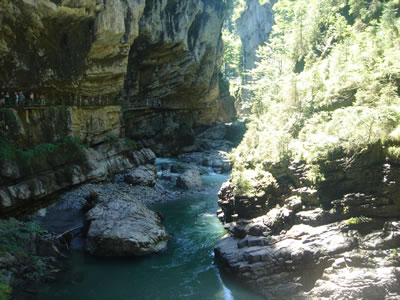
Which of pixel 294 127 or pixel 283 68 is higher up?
pixel 283 68

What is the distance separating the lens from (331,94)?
17.8 meters

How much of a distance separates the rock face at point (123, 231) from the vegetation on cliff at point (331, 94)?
5.52m

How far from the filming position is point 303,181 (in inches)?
602

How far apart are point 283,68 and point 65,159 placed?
18999 mm

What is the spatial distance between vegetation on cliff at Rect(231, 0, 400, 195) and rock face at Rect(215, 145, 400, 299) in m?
0.75

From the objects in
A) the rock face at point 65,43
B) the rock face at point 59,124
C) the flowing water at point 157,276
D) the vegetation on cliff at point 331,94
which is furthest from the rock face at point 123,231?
the rock face at point 65,43

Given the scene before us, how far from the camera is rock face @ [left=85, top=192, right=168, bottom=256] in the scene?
51.9 feet

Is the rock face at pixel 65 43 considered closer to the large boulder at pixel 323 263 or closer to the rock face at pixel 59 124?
the rock face at pixel 59 124

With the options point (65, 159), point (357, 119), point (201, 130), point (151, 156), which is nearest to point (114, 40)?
point (65, 159)

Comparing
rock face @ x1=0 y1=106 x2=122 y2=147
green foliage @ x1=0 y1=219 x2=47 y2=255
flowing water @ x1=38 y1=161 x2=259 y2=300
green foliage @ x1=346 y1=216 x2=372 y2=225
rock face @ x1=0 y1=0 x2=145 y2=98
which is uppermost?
rock face @ x1=0 y1=0 x2=145 y2=98

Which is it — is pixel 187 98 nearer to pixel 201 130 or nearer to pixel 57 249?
pixel 201 130

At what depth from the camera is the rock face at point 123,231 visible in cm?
1580

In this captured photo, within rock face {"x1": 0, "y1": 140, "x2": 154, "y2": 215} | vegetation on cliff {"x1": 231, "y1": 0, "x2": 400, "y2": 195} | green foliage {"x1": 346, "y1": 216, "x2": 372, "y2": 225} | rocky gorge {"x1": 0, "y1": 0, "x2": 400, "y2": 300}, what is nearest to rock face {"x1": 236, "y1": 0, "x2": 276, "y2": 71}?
rocky gorge {"x1": 0, "y1": 0, "x2": 400, "y2": 300}

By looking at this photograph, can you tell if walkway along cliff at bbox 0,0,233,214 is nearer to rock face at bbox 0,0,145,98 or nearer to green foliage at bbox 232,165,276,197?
rock face at bbox 0,0,145,98
